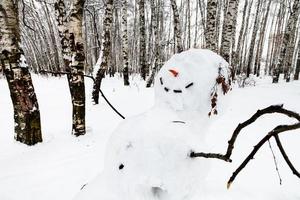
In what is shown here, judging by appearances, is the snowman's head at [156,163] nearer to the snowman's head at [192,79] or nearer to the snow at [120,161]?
the snow at [120,161]

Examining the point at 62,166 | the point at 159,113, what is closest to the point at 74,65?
the point at 62,166

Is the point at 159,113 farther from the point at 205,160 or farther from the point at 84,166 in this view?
the point at 84,166

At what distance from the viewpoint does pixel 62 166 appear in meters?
3.25

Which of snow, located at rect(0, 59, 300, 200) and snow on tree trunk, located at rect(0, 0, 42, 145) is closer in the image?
snow, located at rect(0, 59, 300, 200)

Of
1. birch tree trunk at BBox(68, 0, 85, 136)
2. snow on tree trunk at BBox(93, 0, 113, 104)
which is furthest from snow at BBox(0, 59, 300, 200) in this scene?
snow on tree trunk at BBox(93, 0, 113, 104)

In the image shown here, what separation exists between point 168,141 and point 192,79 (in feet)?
0.98

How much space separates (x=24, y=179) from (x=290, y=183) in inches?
124

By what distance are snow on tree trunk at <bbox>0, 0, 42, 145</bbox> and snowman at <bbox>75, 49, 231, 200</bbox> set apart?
3.17m

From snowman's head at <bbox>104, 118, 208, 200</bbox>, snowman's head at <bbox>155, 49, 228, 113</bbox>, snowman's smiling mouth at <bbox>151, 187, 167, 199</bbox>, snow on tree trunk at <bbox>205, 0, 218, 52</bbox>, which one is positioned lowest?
snowman's smiling mouth at <bbox>151, 187, 167, 199</bbox>

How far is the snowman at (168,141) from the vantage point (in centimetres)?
102

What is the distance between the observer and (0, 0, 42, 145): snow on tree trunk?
365cm

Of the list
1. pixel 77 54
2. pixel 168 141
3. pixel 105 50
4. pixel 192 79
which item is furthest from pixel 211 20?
pixel 168 141

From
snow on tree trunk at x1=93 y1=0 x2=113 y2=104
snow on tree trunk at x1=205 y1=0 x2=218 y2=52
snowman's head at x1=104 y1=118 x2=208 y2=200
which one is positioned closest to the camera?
snowman's head at x1=104 y1=118 x2=208 y2=200

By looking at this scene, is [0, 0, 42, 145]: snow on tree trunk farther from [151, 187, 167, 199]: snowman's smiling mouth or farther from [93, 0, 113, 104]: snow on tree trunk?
[151, 187, 167, 199]: snowman's smiling mouth
